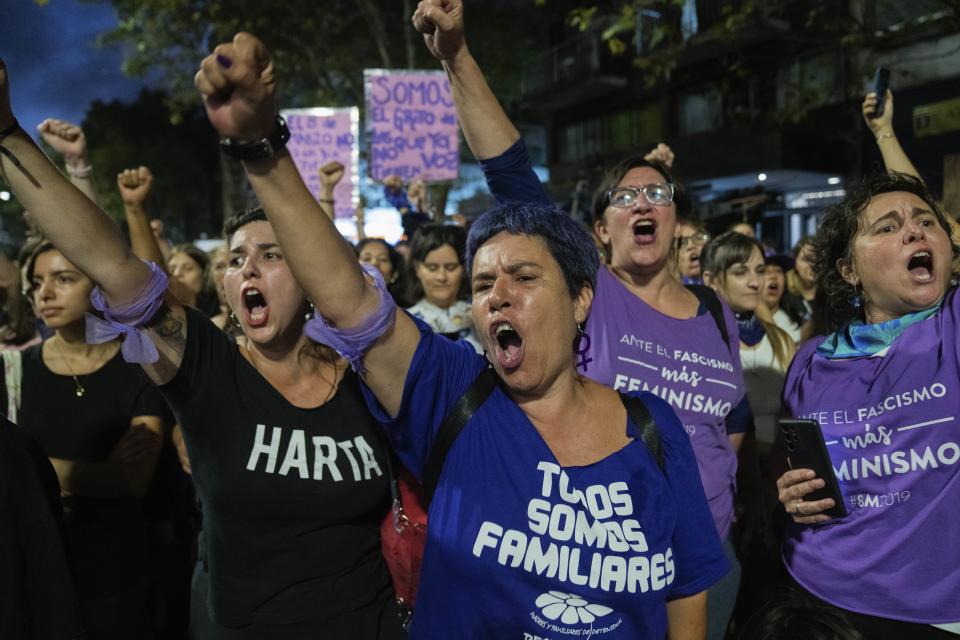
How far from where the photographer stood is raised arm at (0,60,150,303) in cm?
175

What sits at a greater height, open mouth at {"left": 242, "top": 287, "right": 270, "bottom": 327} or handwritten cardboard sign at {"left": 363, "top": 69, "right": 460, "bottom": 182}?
handwritten cardboard sign at {"left": 363, "top": 69, "right": 460, "bottom": 182}

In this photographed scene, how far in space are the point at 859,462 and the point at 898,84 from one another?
1351 cm

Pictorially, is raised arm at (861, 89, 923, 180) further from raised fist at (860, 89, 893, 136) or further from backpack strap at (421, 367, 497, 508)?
backpack strap at (421, 367, 497, 508)

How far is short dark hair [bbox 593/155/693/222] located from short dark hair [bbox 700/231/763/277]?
1.73 m

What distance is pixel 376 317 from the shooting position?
4.88 ft

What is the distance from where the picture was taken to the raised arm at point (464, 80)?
1.99m

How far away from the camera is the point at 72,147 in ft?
9.33

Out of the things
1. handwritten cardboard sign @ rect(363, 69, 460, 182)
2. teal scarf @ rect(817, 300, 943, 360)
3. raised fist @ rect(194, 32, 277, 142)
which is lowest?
teal scarf @ rect(817, 300, 943, 360)

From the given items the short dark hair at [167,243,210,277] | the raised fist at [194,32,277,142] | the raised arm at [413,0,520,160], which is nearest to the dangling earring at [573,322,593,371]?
the raised arm at [413,0,520,160]

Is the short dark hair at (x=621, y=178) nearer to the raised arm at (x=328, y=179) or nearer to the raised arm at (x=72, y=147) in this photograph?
the raised arm at (x=72, y=147)

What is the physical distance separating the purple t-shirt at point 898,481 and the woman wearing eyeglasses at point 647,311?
0.45m

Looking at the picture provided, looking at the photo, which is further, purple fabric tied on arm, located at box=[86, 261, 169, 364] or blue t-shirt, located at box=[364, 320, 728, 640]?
purple fabric tied on arm, located at box=[86, 261, 169, 364]

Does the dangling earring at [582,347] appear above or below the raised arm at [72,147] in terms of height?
below

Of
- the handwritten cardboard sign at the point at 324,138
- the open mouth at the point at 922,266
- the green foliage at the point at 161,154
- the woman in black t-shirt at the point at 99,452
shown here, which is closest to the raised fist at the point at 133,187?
the woman in black t-shirt at the point at 99,452
